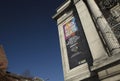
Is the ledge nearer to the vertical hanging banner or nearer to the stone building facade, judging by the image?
the stone building facade

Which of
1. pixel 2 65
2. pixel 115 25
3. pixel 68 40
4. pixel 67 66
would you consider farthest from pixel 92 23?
pixel 2 65

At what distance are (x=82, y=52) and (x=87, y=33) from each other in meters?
1.52

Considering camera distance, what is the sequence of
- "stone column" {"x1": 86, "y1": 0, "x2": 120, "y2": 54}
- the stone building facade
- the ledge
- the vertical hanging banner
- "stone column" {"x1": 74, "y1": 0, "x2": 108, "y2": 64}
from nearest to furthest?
the ledge, the stone building facade, "stone column" {"x1": 86, "y1": 0, "x2": 120, "y2": 54}, "stone column" {"x1": 74, "y1": 0, "x2": 108, "y2": 64}, the vertical hanging banner

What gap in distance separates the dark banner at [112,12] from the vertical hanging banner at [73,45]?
2750mm

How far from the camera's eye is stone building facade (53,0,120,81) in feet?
29.7

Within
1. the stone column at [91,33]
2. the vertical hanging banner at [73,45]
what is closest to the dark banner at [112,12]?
the stone column at [91,33]

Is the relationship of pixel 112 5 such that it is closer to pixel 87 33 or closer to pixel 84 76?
pixel 87 33

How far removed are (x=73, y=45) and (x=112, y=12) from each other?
4.11 metres

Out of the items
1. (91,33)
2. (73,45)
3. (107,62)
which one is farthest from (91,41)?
(107,62)

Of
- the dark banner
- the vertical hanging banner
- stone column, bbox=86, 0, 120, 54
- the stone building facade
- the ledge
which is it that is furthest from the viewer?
the vertical hanging banner

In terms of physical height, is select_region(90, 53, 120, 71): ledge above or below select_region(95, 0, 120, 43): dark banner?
below

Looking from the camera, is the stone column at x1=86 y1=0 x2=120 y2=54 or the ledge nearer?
the ledge

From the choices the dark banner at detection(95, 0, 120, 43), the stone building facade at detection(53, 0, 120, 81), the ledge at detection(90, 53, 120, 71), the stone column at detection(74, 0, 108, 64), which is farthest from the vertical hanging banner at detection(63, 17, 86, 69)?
the dark banner at detection(95, 0, 120, 43)

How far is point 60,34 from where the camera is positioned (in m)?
16.0
